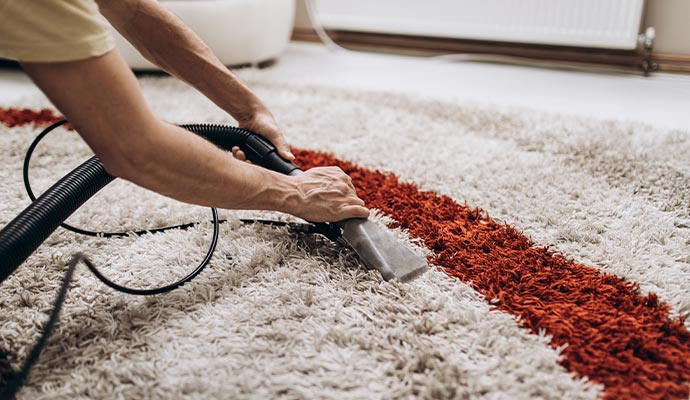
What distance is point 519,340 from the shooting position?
0.82 meters

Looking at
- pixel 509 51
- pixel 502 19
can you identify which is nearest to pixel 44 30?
pixel 502 19

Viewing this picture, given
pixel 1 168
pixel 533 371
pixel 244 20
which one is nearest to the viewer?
pixel 533 371

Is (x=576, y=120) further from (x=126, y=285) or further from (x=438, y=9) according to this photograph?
(x=126, y=285)

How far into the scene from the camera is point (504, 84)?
7.78ft

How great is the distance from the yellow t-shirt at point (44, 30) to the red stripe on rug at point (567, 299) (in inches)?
27.1

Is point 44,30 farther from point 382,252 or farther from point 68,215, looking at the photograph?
point 382,252

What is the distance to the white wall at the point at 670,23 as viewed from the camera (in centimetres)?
237

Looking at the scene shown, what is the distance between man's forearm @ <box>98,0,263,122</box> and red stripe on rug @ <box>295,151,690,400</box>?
376mm

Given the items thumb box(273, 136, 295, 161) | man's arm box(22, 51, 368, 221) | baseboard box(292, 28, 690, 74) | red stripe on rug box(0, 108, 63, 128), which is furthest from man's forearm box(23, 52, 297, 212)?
baseboard box(292, 28, 690, 74)

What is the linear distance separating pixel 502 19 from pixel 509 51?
0.23 meters

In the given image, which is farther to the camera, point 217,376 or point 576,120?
point 576,120

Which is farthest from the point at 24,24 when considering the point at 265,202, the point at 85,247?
the point at 85,247

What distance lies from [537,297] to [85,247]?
851 millimetres

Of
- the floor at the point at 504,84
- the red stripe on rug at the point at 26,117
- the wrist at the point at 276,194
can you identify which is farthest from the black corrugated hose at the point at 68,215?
the floor at the point at 504,84
